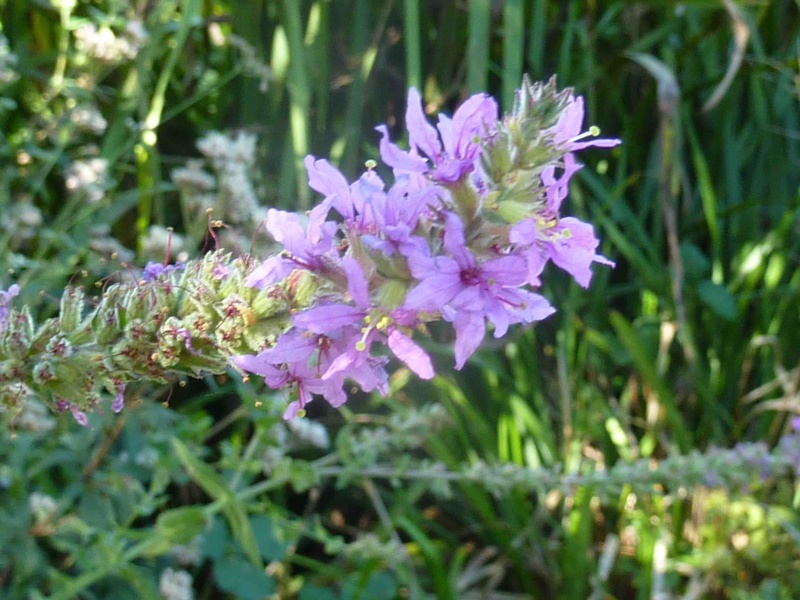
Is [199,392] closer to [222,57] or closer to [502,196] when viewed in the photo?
[222,57]

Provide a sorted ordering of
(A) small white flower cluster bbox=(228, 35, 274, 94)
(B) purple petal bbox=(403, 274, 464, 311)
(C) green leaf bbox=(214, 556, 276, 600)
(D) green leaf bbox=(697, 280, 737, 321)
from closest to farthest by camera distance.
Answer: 1. (B) purple petal bbox=(403, 274, 464, 311)
2. (C) green leaf bbox=(214, 556, 276, 600)
3. (A) small white flower cluster bbox=(228, 35, 274, 94)
4. (D) green leaf bbox=(697, 280, 737, 321)

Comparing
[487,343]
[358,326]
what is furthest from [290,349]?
[487,343]

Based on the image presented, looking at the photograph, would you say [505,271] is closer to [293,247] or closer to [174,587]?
[293,247]

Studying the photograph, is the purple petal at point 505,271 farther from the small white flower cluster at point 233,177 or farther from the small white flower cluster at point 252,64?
the small white flower cluster at point 252,64

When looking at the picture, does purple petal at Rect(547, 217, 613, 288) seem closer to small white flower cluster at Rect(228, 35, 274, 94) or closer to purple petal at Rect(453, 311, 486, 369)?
purple petal at Rect(453, 311, 486, 369)

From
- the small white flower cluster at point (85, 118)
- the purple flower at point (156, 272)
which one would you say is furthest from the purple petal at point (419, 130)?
the small white flower cluster at point (85, 118)

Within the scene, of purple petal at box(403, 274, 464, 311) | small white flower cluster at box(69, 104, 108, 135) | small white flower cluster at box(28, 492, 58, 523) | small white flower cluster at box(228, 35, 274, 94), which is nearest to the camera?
purple petal at box(403, 274, 464, 311)

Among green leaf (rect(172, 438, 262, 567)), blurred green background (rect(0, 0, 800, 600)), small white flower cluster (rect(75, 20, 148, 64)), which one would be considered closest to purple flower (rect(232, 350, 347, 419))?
green leaf (rect(172, 438, 262, 567))
